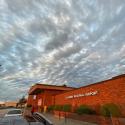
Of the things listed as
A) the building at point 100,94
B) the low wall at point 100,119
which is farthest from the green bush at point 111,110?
the low wall at point 100,119

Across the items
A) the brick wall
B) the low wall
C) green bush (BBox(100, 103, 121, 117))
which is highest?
the brick wall

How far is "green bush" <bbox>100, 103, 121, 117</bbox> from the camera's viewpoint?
15.6 m

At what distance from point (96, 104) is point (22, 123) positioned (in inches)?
436

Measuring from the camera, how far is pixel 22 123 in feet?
34.8

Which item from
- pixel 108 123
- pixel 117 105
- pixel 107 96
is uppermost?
pixel 107 96

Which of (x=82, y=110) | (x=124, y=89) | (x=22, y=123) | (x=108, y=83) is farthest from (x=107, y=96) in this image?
(x=22, y=123)

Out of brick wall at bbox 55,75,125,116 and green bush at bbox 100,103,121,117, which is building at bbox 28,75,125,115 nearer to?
brick wall at bbox 55,75,125,116

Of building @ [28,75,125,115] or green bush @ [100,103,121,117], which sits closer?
green bush @ [100,103,121,117]

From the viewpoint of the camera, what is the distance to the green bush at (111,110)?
51.2 ft

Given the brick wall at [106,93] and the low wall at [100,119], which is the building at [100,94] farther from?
the low wall at [100,119]

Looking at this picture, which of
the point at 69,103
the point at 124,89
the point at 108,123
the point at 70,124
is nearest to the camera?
the point at 108,123

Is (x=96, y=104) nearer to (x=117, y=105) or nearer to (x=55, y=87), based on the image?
(x=117, y=105)

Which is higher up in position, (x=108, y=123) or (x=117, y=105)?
(x=117, y=105)

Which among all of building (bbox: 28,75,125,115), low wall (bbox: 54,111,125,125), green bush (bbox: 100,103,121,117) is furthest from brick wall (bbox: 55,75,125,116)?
low wall (bbox: 54,111,125,125)
